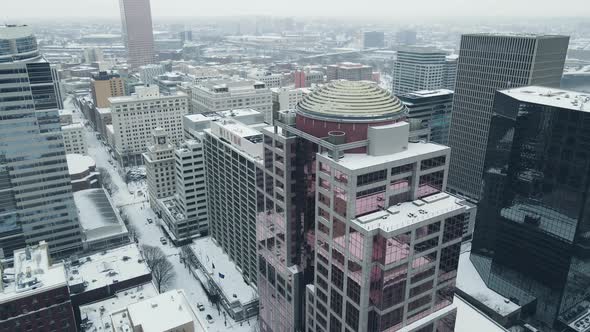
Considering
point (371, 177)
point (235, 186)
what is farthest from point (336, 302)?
point (235, 186)

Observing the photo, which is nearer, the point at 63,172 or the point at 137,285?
the point at 137,285

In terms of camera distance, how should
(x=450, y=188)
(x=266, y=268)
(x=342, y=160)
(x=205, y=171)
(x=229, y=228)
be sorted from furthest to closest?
(x=450, y=188) → (x=205, y=171) → (x=229, y=228) → (x=266, y=268) → (x=342, y=160)

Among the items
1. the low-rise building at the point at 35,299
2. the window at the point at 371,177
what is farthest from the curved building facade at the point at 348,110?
the low-rise building at the point at 35,299

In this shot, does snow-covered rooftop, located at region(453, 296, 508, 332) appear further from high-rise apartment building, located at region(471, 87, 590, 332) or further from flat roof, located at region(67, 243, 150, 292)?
flat roof, located at region(67, 243, 150, 292)

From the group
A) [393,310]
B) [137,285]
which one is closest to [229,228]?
[137,285]

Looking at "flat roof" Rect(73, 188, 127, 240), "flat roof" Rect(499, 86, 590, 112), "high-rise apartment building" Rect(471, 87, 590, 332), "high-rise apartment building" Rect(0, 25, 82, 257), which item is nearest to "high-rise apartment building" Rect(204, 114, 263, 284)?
"flat roof" Rect(73, 188, 127, 240)

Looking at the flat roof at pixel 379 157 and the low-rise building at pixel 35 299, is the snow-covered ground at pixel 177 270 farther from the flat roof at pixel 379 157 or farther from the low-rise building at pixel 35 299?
the flat roof at pixel 379 157

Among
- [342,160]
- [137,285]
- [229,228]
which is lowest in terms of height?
[137,285]

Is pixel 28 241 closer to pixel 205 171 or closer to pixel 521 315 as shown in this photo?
pixel 205 171
